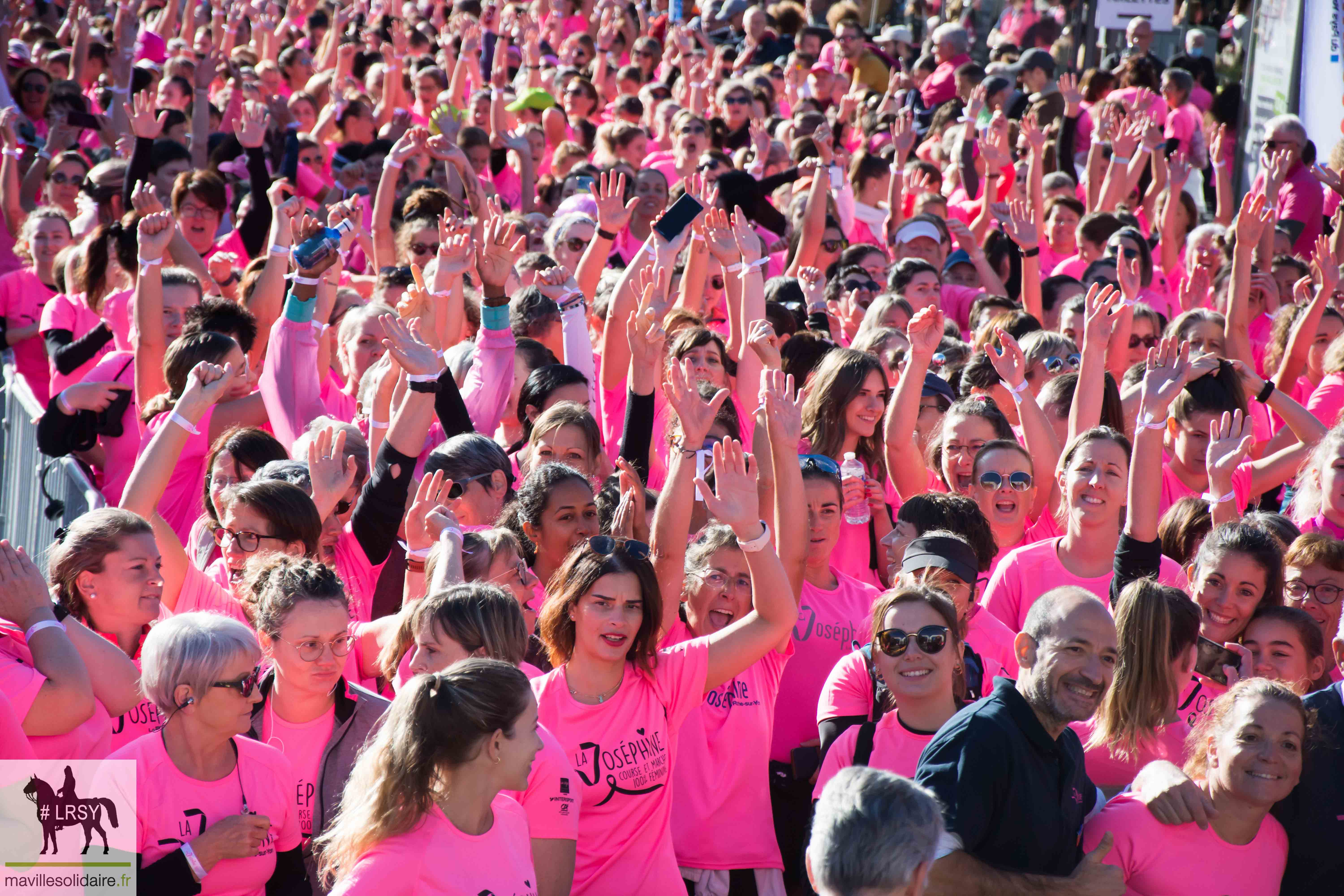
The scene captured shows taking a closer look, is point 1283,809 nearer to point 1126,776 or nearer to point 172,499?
point 1126,776

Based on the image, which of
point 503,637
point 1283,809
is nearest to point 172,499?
point 503,637

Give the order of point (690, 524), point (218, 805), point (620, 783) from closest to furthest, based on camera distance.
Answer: point (218, 805)
point (620, 783)
point (690, 524)

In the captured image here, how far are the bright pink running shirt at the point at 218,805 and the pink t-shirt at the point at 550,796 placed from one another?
54 cm

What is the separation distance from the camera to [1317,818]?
127 inches

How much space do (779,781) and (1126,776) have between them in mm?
1011

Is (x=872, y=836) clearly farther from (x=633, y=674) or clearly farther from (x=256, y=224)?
(x=256, y=224)

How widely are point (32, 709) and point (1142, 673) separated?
2.76 meters

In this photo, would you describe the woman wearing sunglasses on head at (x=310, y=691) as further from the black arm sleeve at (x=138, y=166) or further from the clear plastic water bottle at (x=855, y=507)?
the black arm sleeve at (x=138, y=166)

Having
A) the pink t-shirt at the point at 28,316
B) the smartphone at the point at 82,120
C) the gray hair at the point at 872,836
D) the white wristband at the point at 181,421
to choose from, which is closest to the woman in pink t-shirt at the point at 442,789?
the gray hair at the point at 872,836

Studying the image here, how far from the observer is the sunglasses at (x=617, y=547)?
11.8ft

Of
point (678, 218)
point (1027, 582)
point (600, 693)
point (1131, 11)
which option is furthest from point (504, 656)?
point (1131, 11)

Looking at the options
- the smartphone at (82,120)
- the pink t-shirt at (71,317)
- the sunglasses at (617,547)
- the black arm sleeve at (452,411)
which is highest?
the smartphone at (82,120)

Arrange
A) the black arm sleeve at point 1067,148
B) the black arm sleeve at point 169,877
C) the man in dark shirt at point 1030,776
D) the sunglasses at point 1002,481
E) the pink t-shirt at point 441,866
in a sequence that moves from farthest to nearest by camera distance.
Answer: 1. the black arm sleeve at point 1067,148
2. the sunglasses at point 1002,481
3. the black arm sleeve at point 169,877
4. the man in dark shirt at point 1030,776
5. the pink t-shirt at point 441,866

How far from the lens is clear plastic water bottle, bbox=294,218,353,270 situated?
585cm
